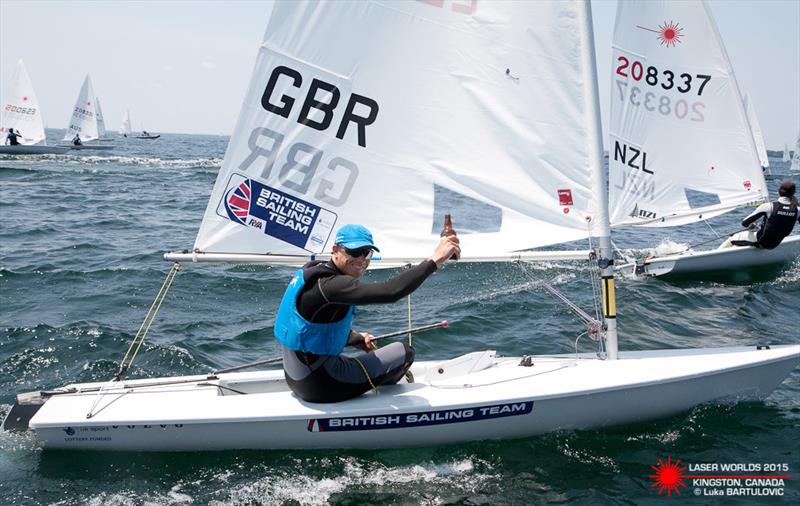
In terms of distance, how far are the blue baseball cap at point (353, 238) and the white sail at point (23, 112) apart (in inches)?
1404

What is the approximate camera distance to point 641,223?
9625 millimetres

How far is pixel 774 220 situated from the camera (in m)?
9.89

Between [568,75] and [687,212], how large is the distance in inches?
250

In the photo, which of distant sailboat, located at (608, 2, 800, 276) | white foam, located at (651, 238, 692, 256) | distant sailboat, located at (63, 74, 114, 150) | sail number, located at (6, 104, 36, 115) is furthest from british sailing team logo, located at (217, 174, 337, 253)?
distant sailboat, located at (63, 74, 114, 150)

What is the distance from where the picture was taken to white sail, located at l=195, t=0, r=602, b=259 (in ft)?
14.9

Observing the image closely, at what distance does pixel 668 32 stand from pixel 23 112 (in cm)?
3471

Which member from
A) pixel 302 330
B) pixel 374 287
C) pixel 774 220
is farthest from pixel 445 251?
pixel 774 220

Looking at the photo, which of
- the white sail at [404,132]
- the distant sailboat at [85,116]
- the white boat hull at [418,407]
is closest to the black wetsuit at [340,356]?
the white boat hull at [418,407]

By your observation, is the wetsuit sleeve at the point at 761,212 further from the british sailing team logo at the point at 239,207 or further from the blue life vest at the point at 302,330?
the british sailing team logo at the point at 239,207

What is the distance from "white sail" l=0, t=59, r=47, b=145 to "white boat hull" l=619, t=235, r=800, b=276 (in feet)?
111

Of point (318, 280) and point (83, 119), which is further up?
point (318, 280)

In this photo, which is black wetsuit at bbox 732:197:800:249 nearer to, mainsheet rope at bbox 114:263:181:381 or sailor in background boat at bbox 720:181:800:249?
sailor in background boat at bbox 720:181:800:249

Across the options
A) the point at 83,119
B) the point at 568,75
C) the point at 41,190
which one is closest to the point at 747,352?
the point at 568,75

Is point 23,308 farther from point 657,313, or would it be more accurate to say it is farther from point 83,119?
point 83,119
